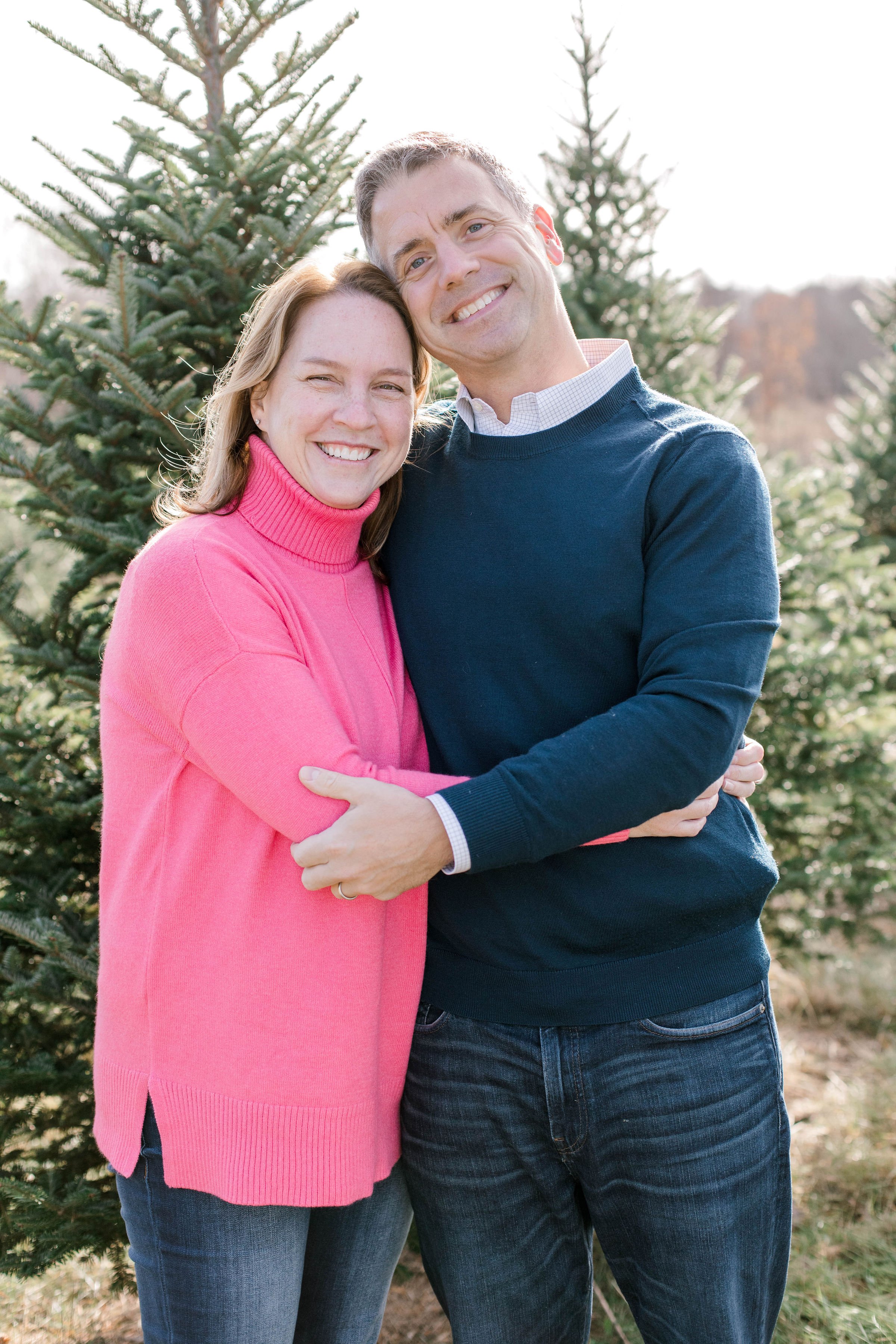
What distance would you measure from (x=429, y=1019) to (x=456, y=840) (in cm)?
49

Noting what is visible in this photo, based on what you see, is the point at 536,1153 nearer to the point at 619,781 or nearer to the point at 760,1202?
the point at 760,1202

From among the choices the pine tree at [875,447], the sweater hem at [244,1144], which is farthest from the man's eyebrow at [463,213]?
the pine tree at [875,447]

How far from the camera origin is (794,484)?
422cm

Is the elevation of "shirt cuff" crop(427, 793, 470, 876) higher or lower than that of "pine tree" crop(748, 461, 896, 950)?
higher

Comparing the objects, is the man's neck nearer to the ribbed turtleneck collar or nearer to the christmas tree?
the ribbed turtleneck collar

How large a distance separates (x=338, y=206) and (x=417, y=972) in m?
2.08

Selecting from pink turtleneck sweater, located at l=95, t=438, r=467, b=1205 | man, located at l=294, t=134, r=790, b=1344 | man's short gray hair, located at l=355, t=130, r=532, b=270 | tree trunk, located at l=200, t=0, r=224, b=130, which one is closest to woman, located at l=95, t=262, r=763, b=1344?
pink turtleneck sweater, located at l=95, t=438, r=467, b=1205

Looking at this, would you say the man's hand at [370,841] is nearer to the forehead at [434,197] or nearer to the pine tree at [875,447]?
the forehead at [434,197]

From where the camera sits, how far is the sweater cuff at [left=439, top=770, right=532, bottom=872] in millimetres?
1543

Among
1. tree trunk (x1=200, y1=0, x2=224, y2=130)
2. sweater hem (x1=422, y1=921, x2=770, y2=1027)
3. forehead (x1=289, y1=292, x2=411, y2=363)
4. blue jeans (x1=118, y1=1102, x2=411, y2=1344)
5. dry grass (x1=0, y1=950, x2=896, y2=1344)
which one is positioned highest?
tree trunk (x1=200, y1=0, x2=224, y2=130)

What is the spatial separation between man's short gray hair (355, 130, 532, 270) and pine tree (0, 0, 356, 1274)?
1.53 feet

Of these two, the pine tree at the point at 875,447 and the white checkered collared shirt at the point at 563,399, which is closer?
the white checkered collared shirt at the point at 563,399

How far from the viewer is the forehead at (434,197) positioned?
1984mm

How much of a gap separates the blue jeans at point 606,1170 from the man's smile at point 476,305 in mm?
1359
